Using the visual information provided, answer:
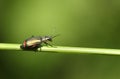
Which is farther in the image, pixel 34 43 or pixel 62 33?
pixel 62 33

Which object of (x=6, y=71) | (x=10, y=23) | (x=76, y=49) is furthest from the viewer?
(x=10, y=23)

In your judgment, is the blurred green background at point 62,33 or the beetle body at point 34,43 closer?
the beetle body at point 34,43

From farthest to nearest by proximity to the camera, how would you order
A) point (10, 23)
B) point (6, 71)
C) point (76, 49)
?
point (10, 23) < point (6, 71) < point (76, 49)

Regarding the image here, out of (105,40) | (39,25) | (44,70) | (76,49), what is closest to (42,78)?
(44,70)

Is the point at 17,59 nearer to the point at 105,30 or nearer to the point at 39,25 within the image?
the point at 39,25

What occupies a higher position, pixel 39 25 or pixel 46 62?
pixel 39 25

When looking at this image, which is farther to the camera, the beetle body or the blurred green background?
the blurred green background

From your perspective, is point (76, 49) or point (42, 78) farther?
point (42, 78)

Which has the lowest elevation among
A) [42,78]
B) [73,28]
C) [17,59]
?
[42,78]
